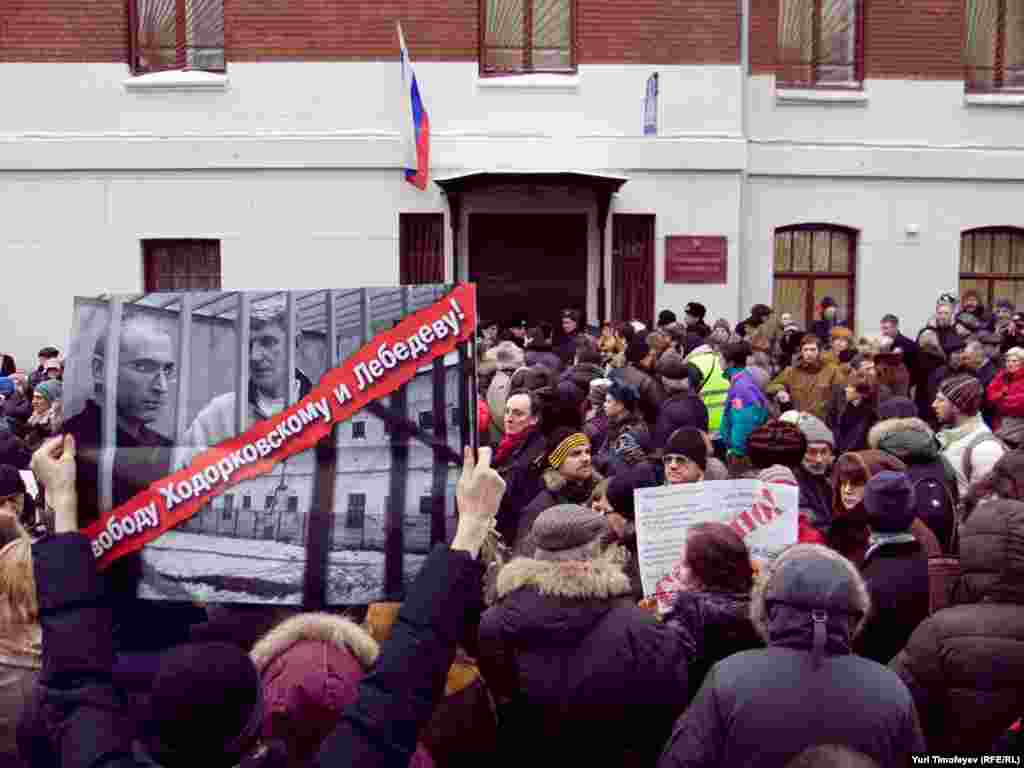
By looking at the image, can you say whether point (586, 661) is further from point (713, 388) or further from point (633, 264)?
point (633, 264)

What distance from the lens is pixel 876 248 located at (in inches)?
618

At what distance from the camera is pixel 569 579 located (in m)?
3.23

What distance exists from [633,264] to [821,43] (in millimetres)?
4346

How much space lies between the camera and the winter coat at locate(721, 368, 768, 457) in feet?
26.6

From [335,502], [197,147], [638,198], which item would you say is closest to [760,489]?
[335,502]

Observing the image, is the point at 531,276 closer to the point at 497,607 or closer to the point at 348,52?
the point at 348,52

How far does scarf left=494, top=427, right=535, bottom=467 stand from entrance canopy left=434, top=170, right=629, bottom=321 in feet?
27.5

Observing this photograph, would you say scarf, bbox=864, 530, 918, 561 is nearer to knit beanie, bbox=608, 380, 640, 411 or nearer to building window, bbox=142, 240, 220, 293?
knit beanie, bbox=608, 380, 640, 411

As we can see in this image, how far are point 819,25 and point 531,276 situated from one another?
5.61 metres

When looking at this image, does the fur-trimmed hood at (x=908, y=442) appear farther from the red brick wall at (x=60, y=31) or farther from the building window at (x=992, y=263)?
the red brick wall at (x=60, y=31)

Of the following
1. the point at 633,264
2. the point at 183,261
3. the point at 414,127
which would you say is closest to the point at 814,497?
the point at 414,127

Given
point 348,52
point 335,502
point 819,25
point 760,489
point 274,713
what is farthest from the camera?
point 819,25

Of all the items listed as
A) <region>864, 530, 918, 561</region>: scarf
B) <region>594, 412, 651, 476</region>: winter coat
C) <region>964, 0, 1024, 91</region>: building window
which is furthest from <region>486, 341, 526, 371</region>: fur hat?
<region>964, 0, 1024, 91</region>: building window

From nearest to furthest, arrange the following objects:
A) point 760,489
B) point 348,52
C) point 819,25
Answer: point 760,489 < point 348,52 < point 819,25
